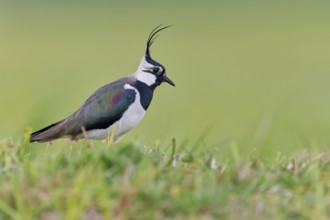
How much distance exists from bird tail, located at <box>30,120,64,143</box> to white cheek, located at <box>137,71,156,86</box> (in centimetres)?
78

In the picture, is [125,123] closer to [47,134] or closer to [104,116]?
[104,116]

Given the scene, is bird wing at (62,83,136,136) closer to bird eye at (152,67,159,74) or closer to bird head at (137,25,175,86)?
bird head at (137,25,175,86)

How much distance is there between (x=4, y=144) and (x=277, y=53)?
19.4 meters

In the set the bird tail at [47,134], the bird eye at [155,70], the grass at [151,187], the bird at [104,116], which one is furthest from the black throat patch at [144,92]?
the grass at [151,187]

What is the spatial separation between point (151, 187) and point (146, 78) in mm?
3167

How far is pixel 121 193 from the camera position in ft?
19.1

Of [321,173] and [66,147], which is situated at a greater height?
[321,173]

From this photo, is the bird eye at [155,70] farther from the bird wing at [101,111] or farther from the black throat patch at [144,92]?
the bird wing at [101,111]

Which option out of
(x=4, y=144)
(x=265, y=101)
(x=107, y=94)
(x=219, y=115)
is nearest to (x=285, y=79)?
(x=265, y=101)

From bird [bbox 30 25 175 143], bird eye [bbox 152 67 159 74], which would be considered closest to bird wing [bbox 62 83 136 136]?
bird [bbox 30 25 175 143]

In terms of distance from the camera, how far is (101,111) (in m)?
8.57

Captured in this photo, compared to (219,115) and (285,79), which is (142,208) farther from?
(285,79)

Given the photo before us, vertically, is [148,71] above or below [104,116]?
above

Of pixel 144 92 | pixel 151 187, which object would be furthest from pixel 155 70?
pixel 151 187
